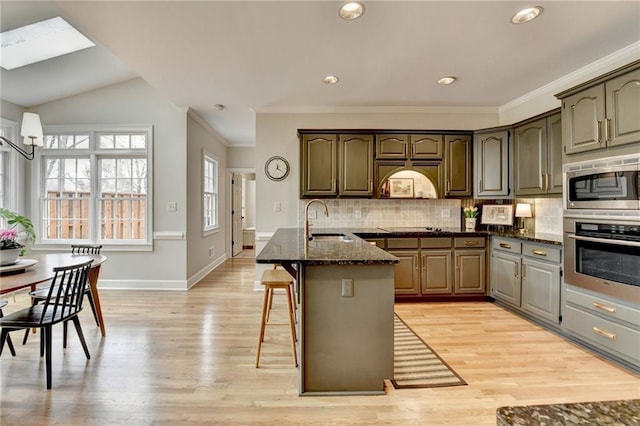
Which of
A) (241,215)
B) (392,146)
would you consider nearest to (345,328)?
(392,146)

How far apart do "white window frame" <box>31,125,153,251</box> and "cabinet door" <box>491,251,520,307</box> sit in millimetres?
4702

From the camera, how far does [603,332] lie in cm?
238

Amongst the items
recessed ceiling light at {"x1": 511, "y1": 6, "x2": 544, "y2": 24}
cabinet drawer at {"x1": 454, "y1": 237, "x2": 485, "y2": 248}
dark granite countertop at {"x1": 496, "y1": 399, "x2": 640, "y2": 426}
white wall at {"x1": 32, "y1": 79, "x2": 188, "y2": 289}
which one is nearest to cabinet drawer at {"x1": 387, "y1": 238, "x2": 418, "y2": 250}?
cabinet drawer at {"x1": 454, "y1": 237, "x2": 485, "y2": 248}

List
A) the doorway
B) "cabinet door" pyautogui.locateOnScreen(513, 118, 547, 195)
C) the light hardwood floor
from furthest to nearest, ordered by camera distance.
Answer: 1. the doorway
2. "cabinet door" pyautogui.locateOnScreen(513, 118, 547, 195)
3. the light hardwood floor

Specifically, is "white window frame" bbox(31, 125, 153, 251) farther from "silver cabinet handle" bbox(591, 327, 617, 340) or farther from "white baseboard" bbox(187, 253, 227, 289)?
"silver cabinet handle" bbox(591, 327, 617, 340)

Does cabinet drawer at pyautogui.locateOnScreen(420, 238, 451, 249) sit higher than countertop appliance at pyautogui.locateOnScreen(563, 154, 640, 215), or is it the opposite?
countertop appliance at pyautogui.locateOnScreen(563, 154, 640, 215)

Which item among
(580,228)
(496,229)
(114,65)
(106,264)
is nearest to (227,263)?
(106,264)

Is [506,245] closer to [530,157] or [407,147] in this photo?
[530,157]

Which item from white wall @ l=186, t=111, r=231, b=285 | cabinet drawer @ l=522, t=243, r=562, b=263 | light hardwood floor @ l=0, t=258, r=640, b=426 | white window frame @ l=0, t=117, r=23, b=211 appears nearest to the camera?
light hardwood floor @ l=0, t=258, r=640, b=426

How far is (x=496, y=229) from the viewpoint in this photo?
4.05 metres

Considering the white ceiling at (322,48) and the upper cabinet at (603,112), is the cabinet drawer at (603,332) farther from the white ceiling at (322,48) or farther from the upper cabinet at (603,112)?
the white ceiling at (322,48)

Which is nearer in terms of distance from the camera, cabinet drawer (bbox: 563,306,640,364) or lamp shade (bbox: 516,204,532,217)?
cabinet drawer (bbox: 563,306,640,364)

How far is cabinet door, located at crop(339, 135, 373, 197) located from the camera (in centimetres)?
405

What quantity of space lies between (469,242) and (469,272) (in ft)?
1.25
